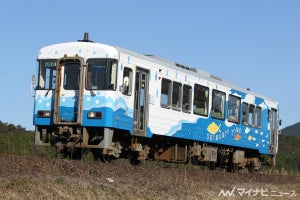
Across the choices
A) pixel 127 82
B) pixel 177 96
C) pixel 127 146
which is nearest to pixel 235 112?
pixel 177 96

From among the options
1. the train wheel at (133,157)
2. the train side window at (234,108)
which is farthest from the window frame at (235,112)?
the train wheel at (133,157)

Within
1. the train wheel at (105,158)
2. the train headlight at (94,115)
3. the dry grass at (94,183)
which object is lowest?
the dry grass at (94,183)

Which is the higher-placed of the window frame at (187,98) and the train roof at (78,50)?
the train roof at (78,50)

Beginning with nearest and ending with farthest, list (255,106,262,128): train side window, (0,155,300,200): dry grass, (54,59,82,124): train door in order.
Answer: (0,155,300,200): dry grass, (54,59,82,124): train door, (255,106,262,128): train side window

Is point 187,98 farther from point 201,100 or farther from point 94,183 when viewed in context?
point 94,183

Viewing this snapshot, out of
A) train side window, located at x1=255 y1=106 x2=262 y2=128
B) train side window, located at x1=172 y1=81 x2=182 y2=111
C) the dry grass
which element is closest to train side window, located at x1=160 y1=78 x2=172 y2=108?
train side window, located at x1=172 y1=81 x2=182 y2=111

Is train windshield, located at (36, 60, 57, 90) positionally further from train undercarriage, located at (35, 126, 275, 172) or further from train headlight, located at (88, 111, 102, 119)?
train headlight, located at (88, 111, 102, 119)

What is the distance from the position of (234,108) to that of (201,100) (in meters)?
2.74

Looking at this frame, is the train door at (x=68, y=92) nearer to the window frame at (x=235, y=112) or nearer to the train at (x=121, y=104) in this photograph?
the train at (x=121, y=104)

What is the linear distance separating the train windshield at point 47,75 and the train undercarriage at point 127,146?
113cm

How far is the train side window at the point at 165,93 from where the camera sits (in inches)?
719

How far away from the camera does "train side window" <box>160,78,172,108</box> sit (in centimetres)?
1825

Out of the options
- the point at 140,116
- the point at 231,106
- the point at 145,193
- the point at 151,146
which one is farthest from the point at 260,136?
the point at 145,193

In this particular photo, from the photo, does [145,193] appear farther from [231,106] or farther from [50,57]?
[231,106]
